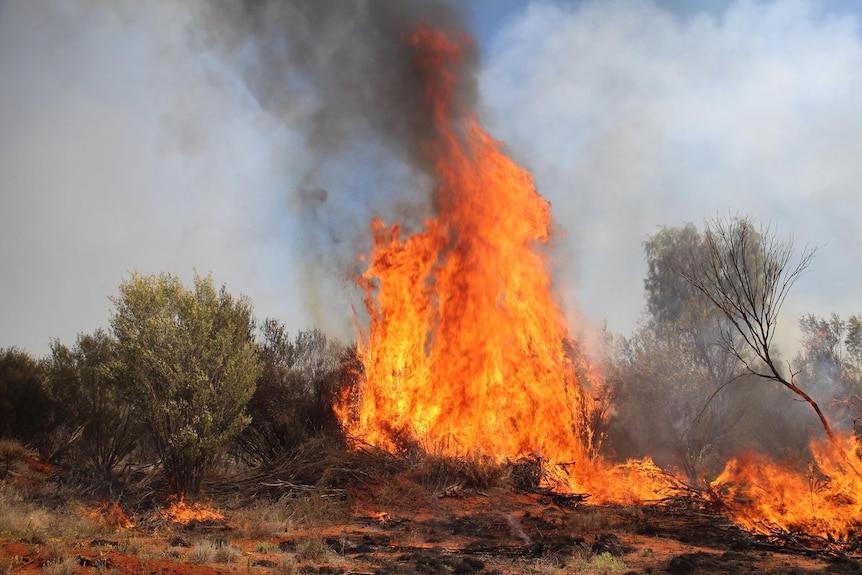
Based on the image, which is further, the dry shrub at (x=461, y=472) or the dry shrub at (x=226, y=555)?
the dry shrub at (x=461, y=472)

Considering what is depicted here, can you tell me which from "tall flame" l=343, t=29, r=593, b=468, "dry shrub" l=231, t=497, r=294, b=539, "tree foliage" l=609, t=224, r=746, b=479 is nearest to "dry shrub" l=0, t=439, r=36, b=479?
"dry shrub" l=231, t=497, r=294, b=539

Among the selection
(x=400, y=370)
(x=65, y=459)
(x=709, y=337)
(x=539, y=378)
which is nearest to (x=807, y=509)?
(x=539, y=378)

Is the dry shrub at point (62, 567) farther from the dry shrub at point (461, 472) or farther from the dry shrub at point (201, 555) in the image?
the dry shrub at point (461, 472)

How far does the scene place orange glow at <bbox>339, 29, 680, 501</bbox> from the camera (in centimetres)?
1830

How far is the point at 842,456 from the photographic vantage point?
10445mm

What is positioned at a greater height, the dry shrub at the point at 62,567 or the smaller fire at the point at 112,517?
the dry shrub at the point at 62,567

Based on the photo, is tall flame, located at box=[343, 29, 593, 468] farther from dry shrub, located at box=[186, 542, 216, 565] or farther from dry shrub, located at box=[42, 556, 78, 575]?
dry shrub, located at box=[42, 556, 78, 575]

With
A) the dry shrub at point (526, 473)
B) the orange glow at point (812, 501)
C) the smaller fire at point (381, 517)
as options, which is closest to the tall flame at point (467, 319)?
the dry shrub at point (526, 473)

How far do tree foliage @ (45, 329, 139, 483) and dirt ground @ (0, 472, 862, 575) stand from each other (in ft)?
31.5

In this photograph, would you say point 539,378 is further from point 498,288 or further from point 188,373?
point 188,373

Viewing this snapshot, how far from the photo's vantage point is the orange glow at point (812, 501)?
409 inches

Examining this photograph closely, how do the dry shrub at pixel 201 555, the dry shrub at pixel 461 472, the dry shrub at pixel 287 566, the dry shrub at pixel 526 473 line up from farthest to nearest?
the dry shrub at pixel 526 473, the dry shrub at pixel 461 472, the dry shrub at pixel 201 555, the dry shrub at pixel 287 566

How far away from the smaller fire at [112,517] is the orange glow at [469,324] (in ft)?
24.3

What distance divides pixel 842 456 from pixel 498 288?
10835 millimetres
